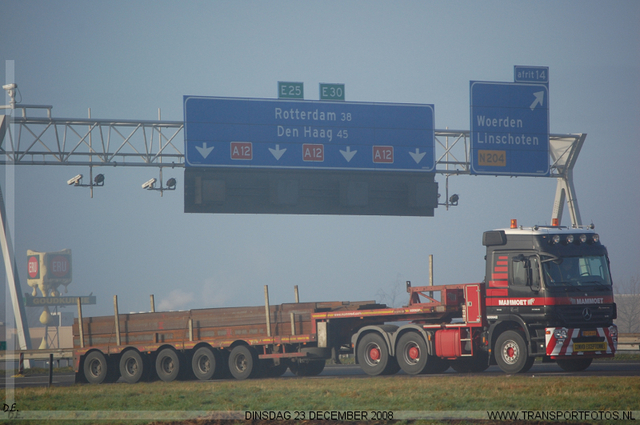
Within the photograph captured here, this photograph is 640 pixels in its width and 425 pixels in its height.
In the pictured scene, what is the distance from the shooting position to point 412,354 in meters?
18.9

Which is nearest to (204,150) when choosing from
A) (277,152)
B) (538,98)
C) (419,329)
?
(277,152)

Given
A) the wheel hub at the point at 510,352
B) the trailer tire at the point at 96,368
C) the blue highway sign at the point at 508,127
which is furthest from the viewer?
the blue highway sign at the point at 508,127

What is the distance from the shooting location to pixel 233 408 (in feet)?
41.8

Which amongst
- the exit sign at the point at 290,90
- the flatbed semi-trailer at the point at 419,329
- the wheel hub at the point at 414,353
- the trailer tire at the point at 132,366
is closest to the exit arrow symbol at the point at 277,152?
the exit sign at the point at 290,90

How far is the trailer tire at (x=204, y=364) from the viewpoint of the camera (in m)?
21.2

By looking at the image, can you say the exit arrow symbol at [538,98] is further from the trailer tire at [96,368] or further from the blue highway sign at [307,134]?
the trailer tire at [96,368]

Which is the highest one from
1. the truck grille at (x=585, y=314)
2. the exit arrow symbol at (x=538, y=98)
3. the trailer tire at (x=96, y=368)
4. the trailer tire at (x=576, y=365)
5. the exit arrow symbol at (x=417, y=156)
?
the exit arrow symbol at (x=538, y=98)

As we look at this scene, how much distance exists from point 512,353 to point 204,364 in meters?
8.80

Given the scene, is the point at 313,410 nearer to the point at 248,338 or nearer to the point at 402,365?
the point at 402,365

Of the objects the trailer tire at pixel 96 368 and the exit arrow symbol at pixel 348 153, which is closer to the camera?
the trailer tire at pixel 96 368

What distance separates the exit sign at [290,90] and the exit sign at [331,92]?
2.57 feet

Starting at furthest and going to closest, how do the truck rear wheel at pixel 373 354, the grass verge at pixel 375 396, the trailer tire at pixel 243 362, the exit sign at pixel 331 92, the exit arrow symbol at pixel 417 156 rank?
1. the exit arrow symbol at pixel 417 156
2. the exit sign at pixel 331 92
3. the trailer tire at pixel 243 362
4. the truck rear wheel at pixel 373 354
5. the grass verge at pixel 375 396

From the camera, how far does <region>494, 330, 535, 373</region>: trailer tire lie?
17.3 m

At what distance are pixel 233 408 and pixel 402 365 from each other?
7094 mm
